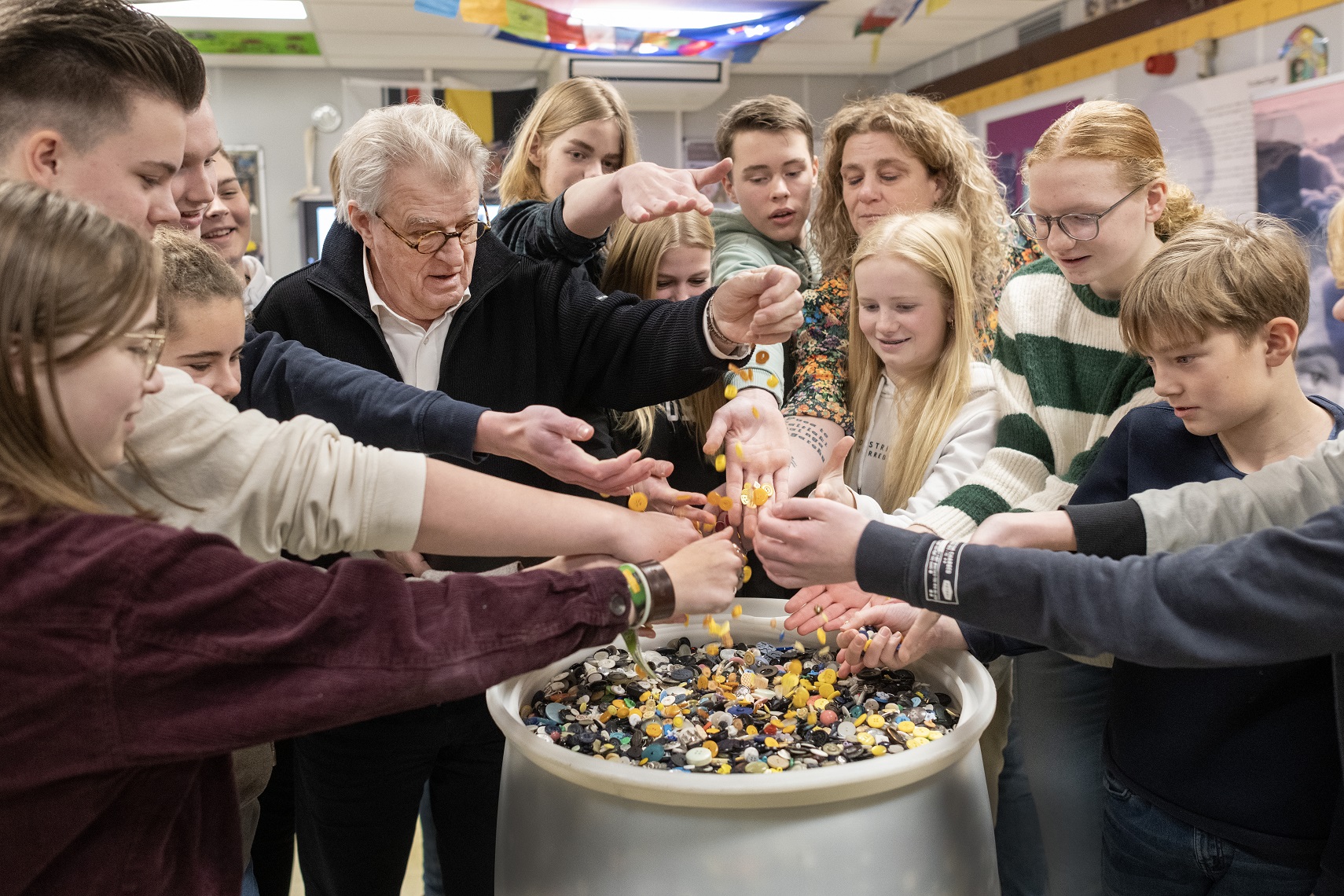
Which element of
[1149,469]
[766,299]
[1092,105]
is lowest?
[1149,469]

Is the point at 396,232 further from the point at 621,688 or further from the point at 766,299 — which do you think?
the point at 621,688

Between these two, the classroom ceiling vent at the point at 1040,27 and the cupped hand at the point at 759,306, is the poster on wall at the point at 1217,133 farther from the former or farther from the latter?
the cupped hand at the point at 759,306

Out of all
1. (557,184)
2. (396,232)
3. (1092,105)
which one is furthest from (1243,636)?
(557,184)

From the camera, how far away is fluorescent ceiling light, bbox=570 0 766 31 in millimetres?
4668

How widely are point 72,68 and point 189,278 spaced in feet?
1.15

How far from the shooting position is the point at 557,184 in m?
2.42

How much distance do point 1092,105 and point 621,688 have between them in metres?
1.18

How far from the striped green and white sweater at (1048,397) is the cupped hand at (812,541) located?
0.43 m

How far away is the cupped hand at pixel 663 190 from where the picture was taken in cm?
152

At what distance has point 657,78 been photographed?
229 inches

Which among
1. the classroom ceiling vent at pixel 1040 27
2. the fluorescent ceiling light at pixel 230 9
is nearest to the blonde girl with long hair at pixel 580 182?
the fluorescent ceiling light at pixel 230 9

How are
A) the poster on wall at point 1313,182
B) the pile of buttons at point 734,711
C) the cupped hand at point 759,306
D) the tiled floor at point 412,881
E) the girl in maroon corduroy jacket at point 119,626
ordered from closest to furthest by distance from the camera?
the girl in maroon corduroy jacket at point 119,626 → the pile of buttons at point 734,711 → the cupped hand at point 759,306 → the tiled floor at point 412,881 → the poster on wall at point 1313,182

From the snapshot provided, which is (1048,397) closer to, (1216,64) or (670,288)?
(670,288)

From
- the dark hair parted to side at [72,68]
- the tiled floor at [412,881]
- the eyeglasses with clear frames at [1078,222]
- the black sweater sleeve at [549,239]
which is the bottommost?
the tiled floor at [412,881]
